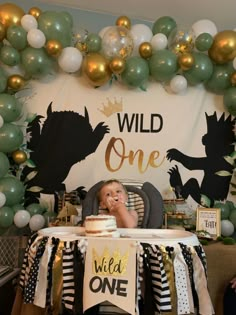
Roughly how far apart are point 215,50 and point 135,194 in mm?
1192

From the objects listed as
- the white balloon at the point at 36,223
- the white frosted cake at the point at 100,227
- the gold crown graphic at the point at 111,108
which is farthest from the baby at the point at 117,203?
the gold crown graphic at the point at 111,108

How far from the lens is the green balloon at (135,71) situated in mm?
2581

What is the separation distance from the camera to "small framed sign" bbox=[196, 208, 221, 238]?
8.09 feet

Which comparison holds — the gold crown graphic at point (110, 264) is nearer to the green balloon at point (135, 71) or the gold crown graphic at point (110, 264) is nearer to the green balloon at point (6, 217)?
the green balloon at point (6, 217)

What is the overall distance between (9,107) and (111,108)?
0.75m

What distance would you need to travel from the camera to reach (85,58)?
2672 mm

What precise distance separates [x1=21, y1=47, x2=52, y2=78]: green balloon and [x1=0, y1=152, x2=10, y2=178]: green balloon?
0.61m

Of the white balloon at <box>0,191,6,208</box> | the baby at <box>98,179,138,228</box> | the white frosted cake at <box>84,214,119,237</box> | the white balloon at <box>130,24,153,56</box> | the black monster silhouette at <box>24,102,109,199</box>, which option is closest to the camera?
the white frosted cake at <box>84,214,119,237</box>

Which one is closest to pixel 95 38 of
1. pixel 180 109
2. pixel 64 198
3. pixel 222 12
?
pixel 180 109

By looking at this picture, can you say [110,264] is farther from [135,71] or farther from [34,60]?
[34,60]

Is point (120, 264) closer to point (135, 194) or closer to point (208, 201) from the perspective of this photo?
point (135, 194)

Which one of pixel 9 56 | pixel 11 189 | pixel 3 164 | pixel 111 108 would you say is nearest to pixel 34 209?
pixel 11 189

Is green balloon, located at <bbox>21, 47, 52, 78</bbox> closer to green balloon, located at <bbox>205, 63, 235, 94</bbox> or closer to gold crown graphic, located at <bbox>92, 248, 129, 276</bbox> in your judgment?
green balloon, located at <bbox>205, 63, 235, 94</bbox>

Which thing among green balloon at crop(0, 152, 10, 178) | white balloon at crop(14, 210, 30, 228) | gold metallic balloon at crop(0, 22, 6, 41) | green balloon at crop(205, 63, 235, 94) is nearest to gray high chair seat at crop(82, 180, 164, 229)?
white balloon at crop(14, 210, 30, 228)
